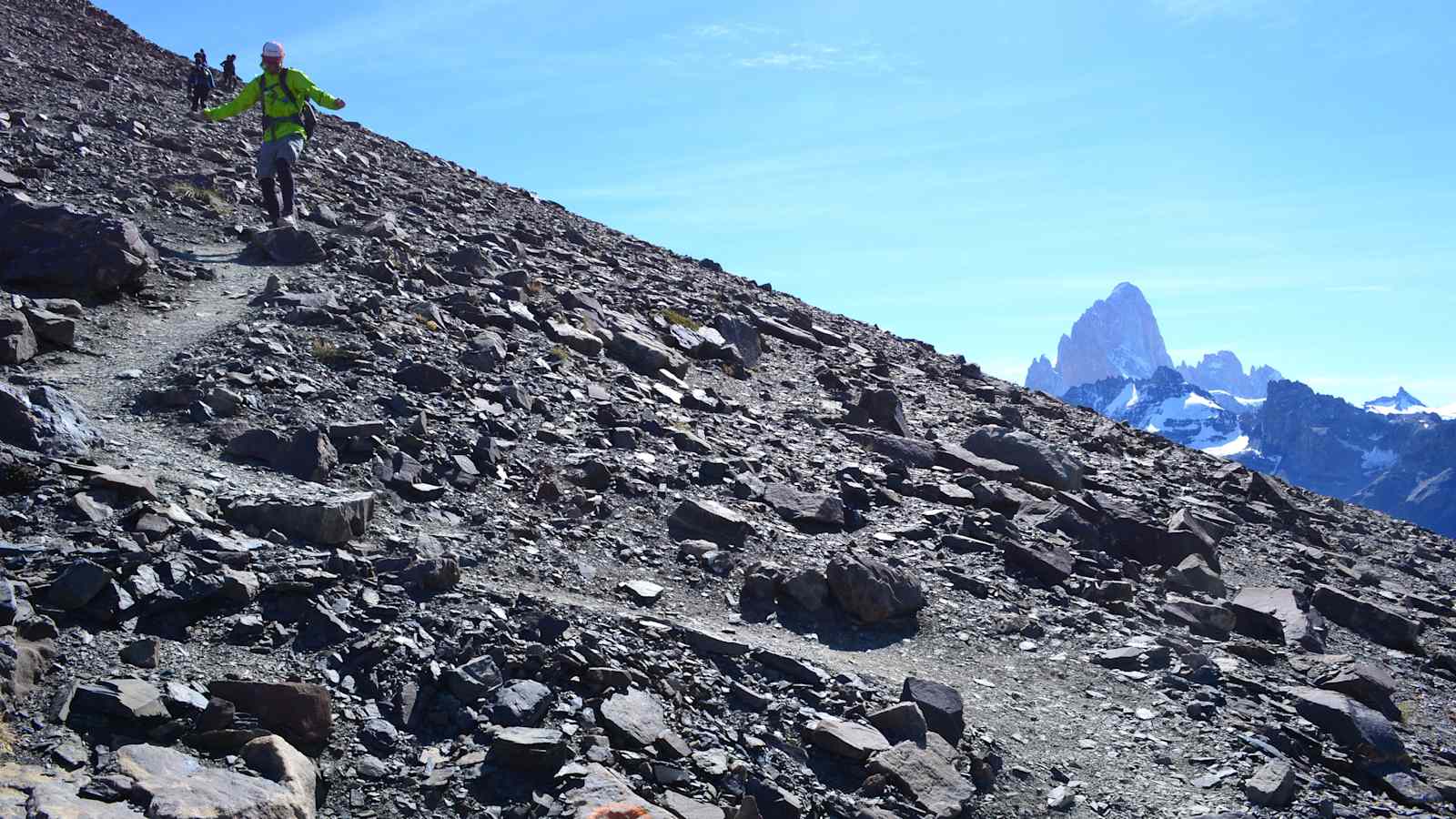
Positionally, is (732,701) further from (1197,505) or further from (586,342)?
(1197,505)

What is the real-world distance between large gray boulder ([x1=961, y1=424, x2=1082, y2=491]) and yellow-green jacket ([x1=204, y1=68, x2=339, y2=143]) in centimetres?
1304

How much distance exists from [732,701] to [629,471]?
4750 millimetres

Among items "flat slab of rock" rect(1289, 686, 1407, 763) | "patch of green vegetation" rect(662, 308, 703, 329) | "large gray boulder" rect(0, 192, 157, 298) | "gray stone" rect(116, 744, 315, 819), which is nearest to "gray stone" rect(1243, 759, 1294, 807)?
"flat slab of rock" rect(1289, 686, 1407, 763)

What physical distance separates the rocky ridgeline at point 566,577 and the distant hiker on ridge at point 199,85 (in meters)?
11.2

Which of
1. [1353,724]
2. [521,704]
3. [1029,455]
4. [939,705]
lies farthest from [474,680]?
[1029,455]

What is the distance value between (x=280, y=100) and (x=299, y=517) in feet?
37.0

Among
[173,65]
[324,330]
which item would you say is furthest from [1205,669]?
[173,65]

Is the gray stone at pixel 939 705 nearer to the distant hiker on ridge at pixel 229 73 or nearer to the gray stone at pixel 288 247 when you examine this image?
the gray stone at pixel 288 247

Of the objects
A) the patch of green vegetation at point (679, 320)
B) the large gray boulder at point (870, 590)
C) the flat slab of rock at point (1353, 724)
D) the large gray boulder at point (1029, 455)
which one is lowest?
the flat slab of rock at point (1353, 724)

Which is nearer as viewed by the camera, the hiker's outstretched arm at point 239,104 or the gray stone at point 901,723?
the gray stone at point 901,723

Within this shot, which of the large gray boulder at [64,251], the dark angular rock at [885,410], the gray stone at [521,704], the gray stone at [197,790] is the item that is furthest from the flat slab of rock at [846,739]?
the large gray boulder at [64,251]

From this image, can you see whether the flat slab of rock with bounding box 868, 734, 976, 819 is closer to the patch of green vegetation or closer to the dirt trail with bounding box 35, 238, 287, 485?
the dirt trail with bounding box 35, 238, 287, 485

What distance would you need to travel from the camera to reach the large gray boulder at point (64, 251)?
12492 mm

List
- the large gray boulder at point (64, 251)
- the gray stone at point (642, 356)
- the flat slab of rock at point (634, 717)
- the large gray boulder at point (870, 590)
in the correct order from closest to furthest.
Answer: the flat slab of rock at point (634, 717) < the large gray boulder at point (870, 590) < the large gray boulder at point (64, 251) < the gray stone at point (642, 356)
